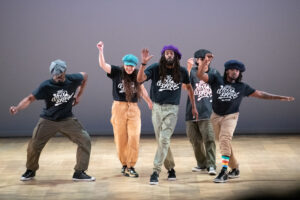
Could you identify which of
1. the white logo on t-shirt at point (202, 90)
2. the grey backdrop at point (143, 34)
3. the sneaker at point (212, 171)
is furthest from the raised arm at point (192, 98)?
the grey backdrop at point (143, 34)

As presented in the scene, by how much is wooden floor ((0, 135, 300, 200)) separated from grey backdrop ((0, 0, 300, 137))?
1.12 metres

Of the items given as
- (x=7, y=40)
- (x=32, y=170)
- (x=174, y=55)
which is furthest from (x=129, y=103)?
(x=7, y=40)

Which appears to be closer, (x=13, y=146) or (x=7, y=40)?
(x=13, y=146)

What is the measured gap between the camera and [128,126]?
661 centimetres

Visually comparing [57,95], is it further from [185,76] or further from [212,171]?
[212,171]

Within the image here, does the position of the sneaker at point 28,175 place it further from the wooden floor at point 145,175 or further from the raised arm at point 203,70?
the raised arm at point 203,70

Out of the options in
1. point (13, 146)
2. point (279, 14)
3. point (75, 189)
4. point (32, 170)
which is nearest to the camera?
point (75, 189)

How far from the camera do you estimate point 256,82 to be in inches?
369

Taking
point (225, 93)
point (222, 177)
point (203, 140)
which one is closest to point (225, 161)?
point (222, 177)

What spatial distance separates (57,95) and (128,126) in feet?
2.77

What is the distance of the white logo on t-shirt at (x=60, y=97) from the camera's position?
6277 millimetres

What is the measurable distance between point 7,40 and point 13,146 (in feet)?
5.43

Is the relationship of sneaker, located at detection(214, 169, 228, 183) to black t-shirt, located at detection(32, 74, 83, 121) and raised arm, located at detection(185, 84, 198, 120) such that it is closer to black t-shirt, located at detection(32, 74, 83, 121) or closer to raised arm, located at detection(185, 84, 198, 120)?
raised arm, located at detection(185, 84, 198, 120)

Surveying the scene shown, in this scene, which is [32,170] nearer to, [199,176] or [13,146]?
[199,176]
